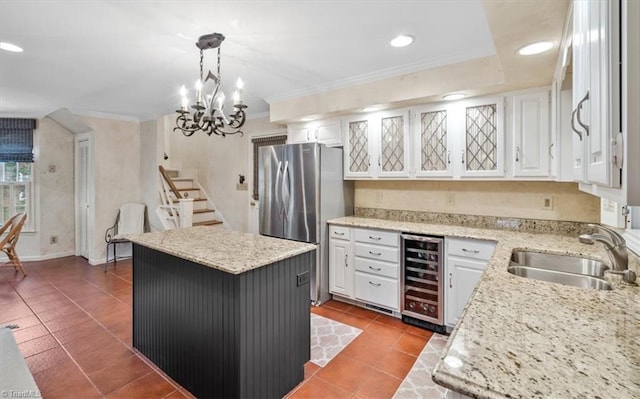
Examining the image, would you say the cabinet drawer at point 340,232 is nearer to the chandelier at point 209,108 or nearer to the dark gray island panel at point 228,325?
the dark gray island panel at point 228,325

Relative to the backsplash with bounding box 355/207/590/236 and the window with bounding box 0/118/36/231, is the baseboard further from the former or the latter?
the backsplash with bounding box 355/207/590/236

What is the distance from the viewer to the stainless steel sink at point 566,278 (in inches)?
63.4

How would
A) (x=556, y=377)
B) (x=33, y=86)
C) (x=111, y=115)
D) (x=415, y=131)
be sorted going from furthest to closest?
1. (x=111, y=115)
2. (x=33, y=86)
3. (x=415, y=131)
4. (x=556, y=377)

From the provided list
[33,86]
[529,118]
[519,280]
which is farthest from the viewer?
[33,86]

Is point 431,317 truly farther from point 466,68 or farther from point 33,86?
point 33,86

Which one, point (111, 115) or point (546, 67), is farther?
point (111, 115)

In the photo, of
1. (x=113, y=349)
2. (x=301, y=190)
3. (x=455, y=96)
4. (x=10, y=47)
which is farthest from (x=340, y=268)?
(x=10, y=47)

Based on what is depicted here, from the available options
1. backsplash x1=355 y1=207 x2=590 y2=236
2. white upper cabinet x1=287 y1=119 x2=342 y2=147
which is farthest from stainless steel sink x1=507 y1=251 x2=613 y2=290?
white upper cabinet x1=287 y1=119 x2=342 y2=147

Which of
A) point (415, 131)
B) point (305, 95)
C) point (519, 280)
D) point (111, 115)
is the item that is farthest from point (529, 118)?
point (111, 115)

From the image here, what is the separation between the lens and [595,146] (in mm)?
813

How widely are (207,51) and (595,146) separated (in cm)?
274

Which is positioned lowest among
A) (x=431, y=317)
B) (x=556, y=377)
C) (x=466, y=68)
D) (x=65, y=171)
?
(x=431, y=317)

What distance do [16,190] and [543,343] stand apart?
23.9 feet

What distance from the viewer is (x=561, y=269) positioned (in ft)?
6.83
